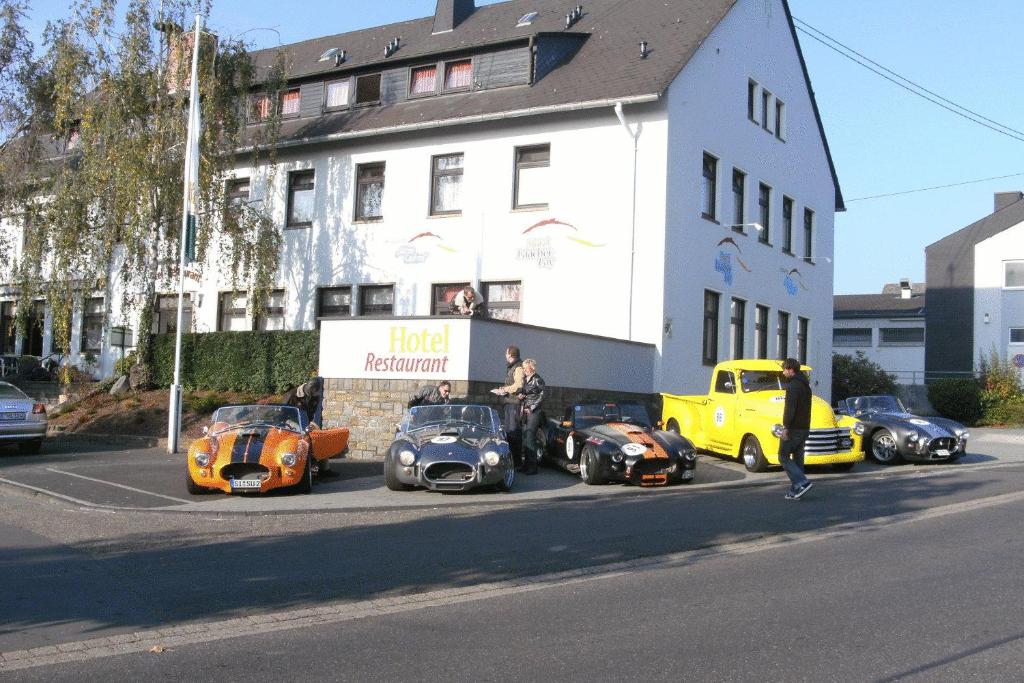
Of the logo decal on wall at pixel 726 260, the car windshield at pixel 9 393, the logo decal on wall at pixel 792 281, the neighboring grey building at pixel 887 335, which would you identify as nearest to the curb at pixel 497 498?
the car windshield at pixel 9 393

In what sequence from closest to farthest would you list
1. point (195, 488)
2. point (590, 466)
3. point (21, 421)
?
point (195, 488)
point (590, 466)
point (21, 421)

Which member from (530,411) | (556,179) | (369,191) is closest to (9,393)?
(369,191)

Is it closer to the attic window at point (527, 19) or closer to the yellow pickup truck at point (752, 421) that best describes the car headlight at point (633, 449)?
the yellow pickup truck at point (752, 421)

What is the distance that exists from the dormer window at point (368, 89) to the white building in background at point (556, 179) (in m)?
0.05

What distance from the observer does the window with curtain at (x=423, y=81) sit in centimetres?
2780

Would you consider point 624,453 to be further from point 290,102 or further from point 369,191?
point 290,102

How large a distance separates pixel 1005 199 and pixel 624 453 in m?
49.0

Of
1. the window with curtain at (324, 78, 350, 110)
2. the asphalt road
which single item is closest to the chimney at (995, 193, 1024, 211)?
the window with curtain at (324, 78, 350, 110)

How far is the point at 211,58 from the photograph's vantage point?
25.6 meters

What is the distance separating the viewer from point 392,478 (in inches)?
555

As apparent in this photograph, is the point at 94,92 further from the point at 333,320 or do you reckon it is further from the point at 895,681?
the point at 895,681

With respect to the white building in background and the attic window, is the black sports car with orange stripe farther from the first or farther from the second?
the attic window

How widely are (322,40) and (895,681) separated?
32.1m

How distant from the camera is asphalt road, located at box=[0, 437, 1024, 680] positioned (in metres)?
5.88
